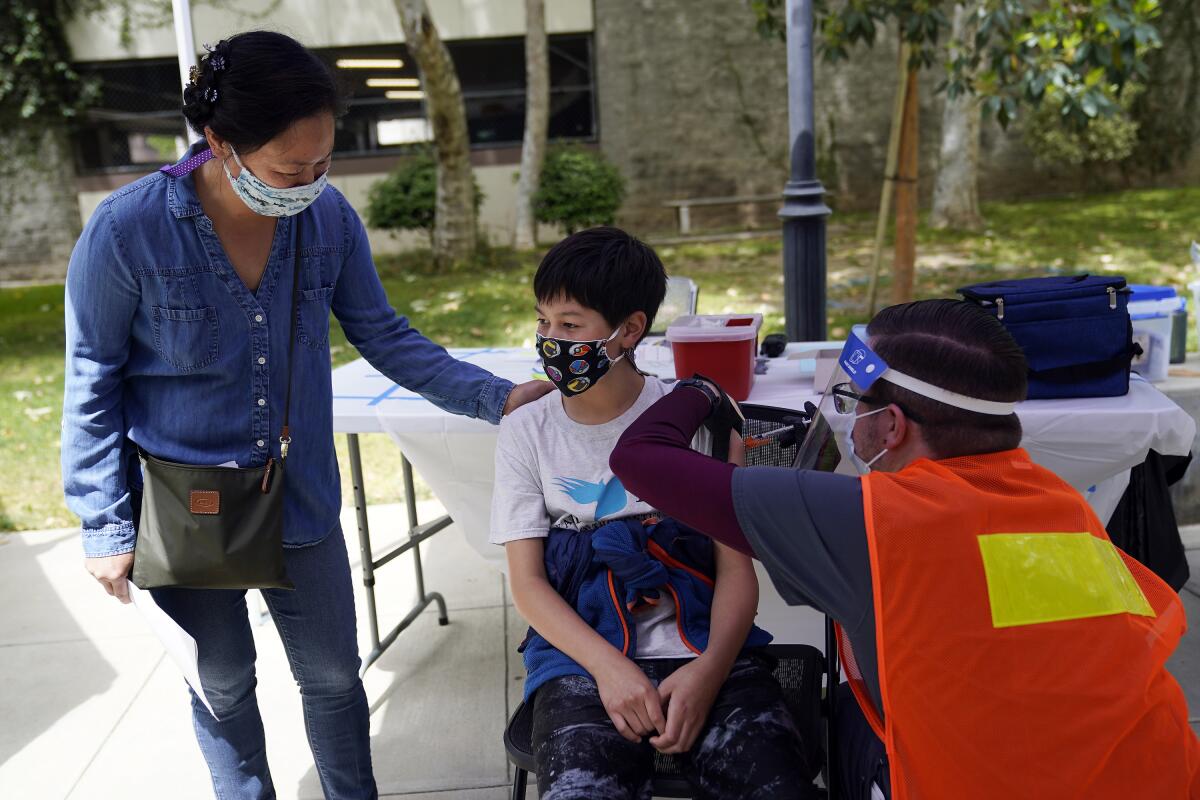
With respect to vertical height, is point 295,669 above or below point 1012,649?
below

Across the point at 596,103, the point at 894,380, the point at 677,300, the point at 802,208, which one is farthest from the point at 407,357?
the point at 596,103

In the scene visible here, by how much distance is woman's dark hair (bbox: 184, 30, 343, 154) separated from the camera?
166 cm

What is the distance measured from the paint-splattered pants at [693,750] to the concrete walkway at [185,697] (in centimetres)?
99

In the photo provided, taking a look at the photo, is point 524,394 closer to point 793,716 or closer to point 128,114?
point 793,716

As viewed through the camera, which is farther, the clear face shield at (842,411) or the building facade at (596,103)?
the building facade at (596,103)

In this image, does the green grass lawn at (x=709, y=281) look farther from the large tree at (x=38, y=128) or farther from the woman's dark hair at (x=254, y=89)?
the woman's dark hair at (x=254, y=89)

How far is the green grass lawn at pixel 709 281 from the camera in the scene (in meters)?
5.54

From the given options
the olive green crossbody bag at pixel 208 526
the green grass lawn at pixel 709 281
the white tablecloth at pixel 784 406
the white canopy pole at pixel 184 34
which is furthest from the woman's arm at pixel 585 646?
the green grass lawn at pixel 709 281

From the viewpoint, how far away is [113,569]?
6.12 feet

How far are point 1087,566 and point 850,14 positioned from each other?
168 inches

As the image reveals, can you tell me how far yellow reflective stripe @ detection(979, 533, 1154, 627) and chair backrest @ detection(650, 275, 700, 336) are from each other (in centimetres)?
274

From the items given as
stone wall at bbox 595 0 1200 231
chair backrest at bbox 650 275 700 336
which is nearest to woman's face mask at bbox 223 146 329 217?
chair backrest at bbox 650 275 700 336

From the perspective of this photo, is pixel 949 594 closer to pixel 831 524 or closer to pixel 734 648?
pixel 831 524

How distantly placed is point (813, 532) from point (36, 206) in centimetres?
1337
